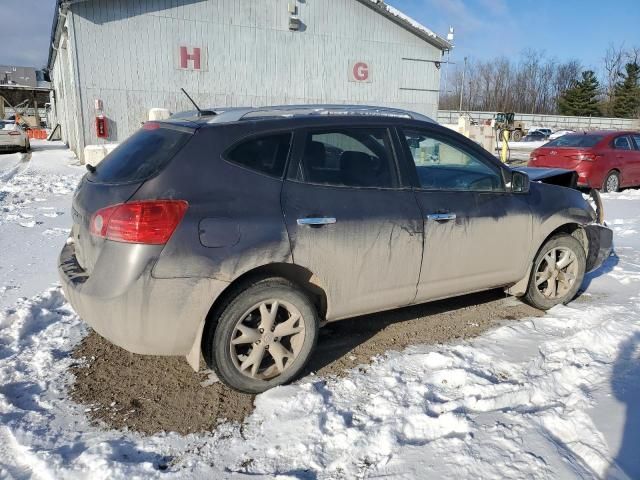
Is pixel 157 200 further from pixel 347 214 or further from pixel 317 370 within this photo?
pixel 317 370

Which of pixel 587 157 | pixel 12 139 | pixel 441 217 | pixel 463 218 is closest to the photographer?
pixel 441 217

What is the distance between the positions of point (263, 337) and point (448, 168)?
218cm

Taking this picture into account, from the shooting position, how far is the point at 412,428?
288 cm

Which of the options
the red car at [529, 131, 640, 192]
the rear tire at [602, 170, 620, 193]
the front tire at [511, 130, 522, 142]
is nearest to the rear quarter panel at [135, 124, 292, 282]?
the red car at [529, 131, 640, 192]

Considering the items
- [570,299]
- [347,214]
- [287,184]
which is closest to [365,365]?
[347,214]

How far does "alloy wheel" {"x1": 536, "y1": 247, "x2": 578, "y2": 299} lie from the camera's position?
15.3 feet

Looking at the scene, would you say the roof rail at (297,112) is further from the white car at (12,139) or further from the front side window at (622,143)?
the white car at (12,139)

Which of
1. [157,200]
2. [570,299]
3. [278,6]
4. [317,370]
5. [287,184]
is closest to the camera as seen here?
[157,200]

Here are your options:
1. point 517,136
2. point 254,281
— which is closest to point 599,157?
point 254,281

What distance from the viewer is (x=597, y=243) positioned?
16.5 feet

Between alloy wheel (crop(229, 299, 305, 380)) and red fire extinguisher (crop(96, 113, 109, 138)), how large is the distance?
13.9 metres

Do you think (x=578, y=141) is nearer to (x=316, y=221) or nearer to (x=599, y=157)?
(x=599, y=157)

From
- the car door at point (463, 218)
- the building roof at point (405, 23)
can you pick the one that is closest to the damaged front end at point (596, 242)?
the car door at point (463, 218)

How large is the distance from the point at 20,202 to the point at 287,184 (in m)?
8.26
